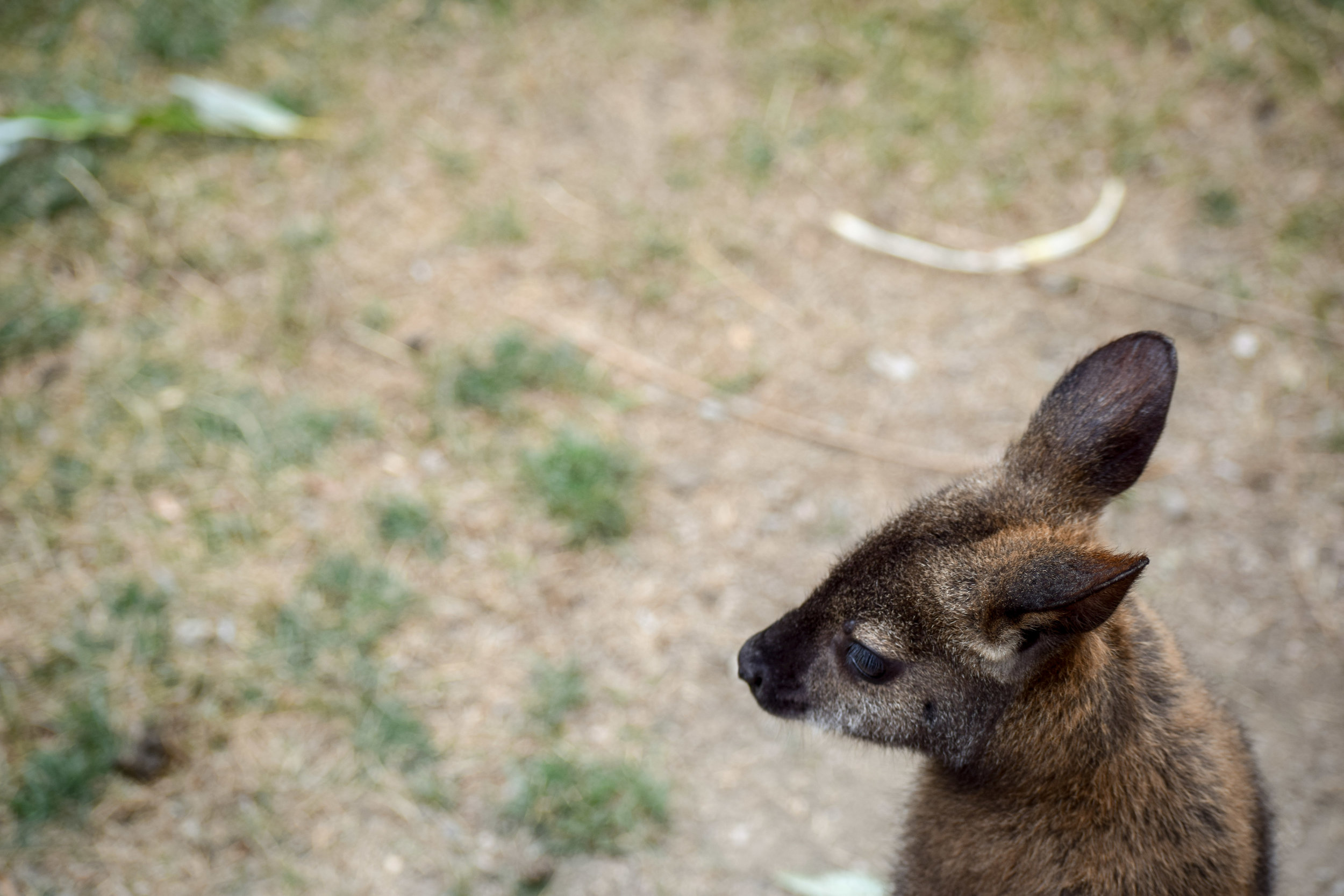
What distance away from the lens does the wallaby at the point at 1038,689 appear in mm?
2045

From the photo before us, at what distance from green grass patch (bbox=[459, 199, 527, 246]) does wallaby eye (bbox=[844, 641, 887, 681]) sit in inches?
111

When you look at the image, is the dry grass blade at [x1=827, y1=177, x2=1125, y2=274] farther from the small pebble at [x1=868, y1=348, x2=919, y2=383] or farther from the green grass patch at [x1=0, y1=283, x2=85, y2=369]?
the green grass patch at [x1=0, y1=283, x2=85, y2=369]

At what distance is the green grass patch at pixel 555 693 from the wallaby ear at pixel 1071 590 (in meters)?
1.72

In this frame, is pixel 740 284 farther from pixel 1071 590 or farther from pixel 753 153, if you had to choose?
pixel 1071 590

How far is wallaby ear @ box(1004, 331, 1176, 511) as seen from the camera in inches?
85.6

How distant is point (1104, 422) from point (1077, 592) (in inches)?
27.9

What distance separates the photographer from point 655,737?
320 cm

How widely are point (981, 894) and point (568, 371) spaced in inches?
98.6

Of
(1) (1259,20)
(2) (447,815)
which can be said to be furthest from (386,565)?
(1) (1259,20)

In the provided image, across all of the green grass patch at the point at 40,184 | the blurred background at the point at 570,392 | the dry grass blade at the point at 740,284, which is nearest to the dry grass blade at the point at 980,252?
the blurred background at the point at 570,392

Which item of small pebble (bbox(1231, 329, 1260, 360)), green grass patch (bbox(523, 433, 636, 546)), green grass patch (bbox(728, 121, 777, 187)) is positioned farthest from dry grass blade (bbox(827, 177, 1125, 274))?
green grass patch (bbox(523, 433, 636, 546))

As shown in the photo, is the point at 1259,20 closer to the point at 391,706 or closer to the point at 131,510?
the point at 391,706

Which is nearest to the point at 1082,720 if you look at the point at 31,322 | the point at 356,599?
the point at 356,599

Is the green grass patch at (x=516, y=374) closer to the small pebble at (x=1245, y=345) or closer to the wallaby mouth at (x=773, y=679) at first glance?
the wallaby mouth at (x=773, y=679)
